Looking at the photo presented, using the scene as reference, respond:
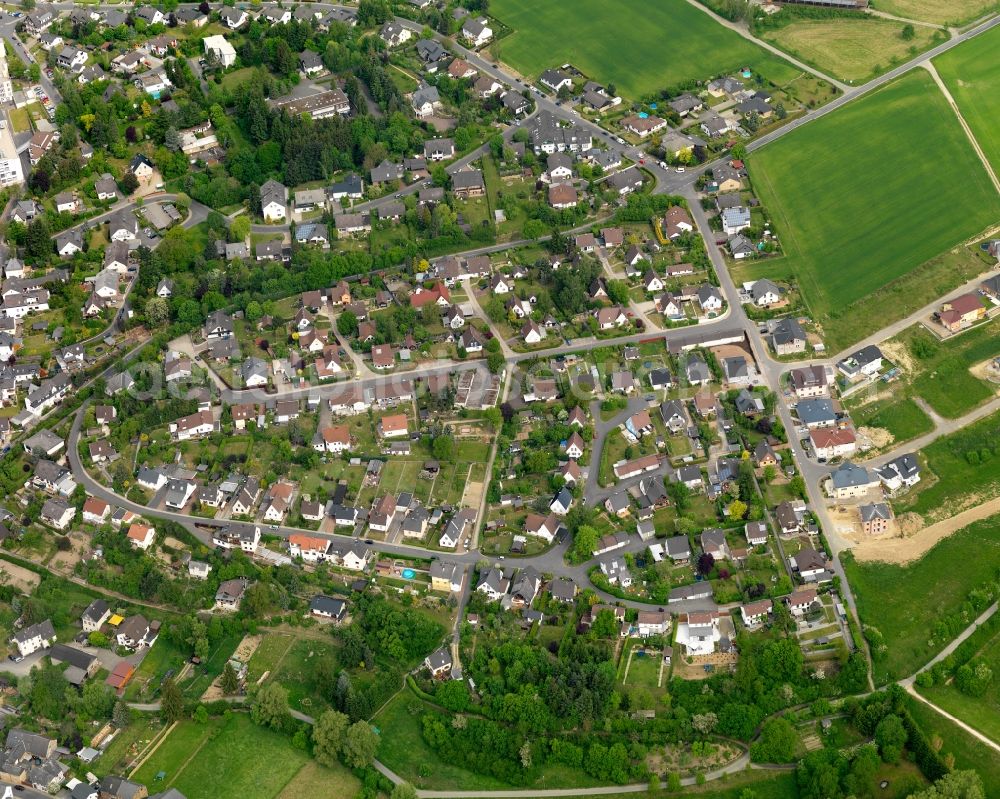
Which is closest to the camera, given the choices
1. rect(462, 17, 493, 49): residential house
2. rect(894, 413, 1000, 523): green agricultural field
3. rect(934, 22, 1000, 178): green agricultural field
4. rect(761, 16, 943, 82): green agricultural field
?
rect(894, 413, 1000, 523): green agricultural field

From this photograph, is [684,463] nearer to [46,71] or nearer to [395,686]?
[395,686]

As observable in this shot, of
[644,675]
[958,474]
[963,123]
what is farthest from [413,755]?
[963,123]

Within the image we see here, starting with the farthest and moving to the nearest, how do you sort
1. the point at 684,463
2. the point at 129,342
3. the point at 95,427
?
the point at 129,342
the point at 95,427
the point at 684,463

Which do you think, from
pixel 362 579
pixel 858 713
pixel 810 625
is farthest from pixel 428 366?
pixel 858 713

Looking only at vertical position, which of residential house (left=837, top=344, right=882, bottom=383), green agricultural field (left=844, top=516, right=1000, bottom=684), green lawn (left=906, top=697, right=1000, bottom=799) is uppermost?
residential house (left=837, top=344, right=882, bottom=383)

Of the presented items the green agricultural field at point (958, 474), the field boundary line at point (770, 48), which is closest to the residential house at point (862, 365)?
the green agricultural field at point (958, 474)

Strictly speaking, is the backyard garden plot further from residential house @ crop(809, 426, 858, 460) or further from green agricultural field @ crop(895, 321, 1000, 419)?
green agricultural field @ crop(895, 321, 1000, 419)

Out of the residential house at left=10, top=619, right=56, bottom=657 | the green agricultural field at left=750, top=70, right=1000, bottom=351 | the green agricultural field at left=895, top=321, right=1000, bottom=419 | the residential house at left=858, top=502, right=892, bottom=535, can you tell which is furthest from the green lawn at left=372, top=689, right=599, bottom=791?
the green agricultural field at left=750, top=70, right=1000, bottom=351
